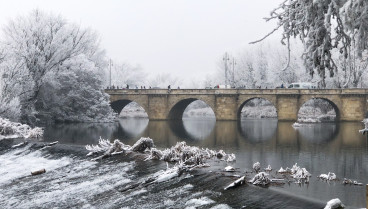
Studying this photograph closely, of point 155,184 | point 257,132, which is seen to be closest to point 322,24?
point 155,184

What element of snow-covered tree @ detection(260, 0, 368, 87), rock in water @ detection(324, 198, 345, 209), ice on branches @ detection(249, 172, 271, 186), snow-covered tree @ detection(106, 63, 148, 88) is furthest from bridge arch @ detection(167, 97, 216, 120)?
snow-covered tree @ detection(106, 63, 148, 88)

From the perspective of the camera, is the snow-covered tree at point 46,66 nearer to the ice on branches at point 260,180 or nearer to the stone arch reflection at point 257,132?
the stone arch reflection at point 257,132

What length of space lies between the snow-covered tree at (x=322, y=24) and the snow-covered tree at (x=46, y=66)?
34.1 metres

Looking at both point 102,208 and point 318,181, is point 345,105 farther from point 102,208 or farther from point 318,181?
point 102,208

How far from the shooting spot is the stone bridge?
5062cm

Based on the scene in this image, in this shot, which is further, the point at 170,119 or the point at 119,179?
the point at 170,119

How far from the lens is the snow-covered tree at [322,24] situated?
19.8 ft

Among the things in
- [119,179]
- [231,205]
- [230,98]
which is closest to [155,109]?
[230,98]

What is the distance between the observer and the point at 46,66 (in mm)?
43688

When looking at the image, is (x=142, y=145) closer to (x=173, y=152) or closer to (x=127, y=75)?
(x=173, y=152)

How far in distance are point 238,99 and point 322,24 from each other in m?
47.2

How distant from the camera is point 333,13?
7074mm

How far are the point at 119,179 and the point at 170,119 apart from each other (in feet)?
139

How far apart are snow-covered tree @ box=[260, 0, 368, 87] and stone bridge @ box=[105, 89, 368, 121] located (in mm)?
45674
